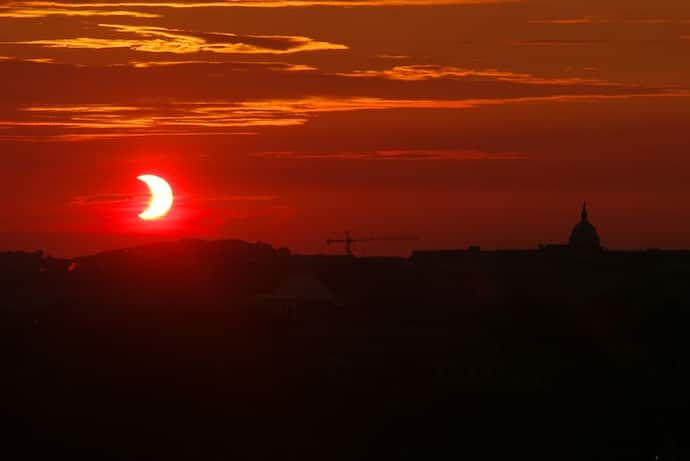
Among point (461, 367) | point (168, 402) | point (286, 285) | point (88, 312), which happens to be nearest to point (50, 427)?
point (168, 402)

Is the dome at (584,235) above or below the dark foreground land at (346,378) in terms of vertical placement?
above

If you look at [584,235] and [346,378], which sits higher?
[584,235]

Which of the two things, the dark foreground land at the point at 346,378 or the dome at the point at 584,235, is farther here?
the dome at the point at 584,235

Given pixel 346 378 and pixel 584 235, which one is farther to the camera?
pixel 584 235

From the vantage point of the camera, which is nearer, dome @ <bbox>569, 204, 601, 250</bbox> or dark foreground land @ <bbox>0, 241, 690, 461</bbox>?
dark foreground land @ <bbox>0, 241, 690, 461</bbox>

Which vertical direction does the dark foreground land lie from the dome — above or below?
below
